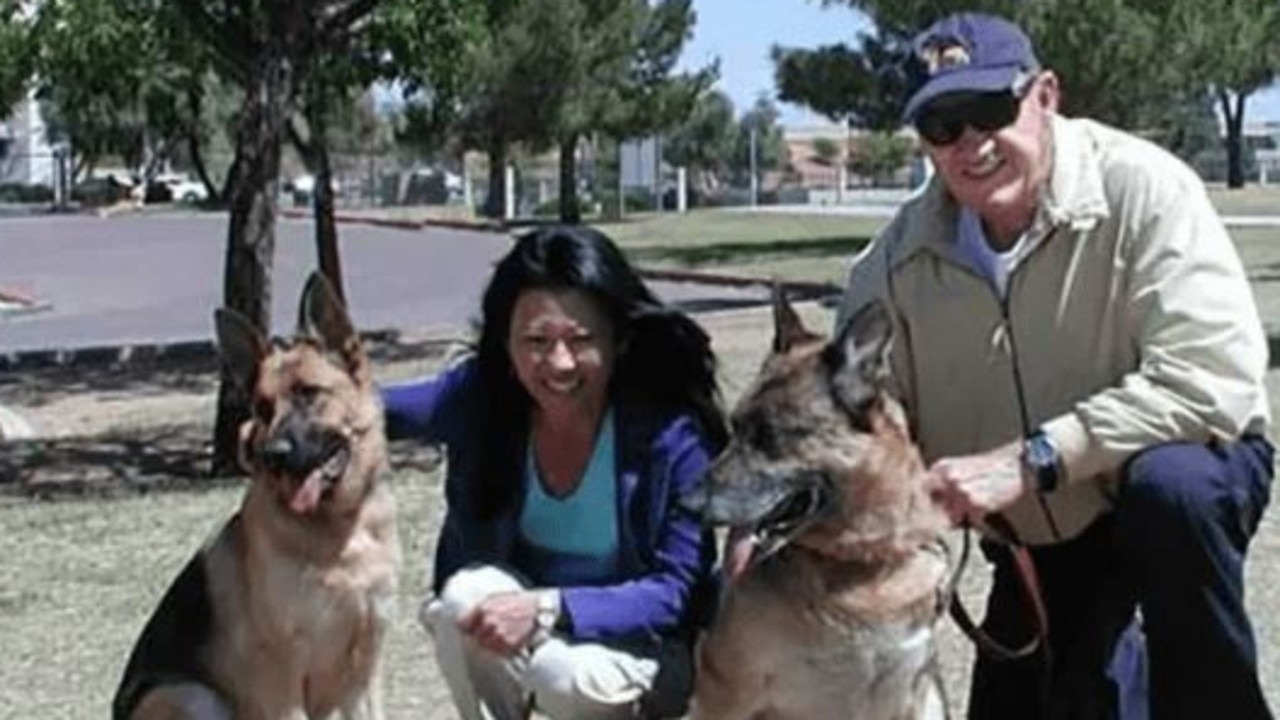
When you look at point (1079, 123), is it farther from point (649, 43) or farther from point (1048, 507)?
point (649, 43)

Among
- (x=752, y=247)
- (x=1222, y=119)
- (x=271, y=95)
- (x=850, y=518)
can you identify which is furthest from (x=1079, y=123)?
(x=1222, y=119)

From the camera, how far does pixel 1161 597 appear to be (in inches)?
177

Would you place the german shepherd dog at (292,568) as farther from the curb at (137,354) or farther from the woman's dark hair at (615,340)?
the curb at (137,354)

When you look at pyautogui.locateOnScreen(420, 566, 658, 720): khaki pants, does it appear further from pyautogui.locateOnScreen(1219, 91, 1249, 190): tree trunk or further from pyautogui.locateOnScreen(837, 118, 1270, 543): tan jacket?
pyautogui.locateOnScreen(1219, 91, 1249, 190): tree trunk

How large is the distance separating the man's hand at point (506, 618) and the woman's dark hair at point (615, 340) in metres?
0.32

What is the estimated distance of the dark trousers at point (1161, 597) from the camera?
441cm

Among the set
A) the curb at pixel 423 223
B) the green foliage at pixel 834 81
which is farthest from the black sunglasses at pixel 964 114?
the curb at pixel 423 223

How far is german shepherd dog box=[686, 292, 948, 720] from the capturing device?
402 cm

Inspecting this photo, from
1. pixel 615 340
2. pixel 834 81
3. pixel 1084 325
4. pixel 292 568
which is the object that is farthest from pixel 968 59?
pixel 834 81

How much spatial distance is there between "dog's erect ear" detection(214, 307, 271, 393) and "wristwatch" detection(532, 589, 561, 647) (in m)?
0.90

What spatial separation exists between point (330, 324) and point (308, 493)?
15.7 inches

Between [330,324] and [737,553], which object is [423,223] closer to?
[330,324]

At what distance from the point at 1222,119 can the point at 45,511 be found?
204 ft

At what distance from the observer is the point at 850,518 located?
4.11 metres
